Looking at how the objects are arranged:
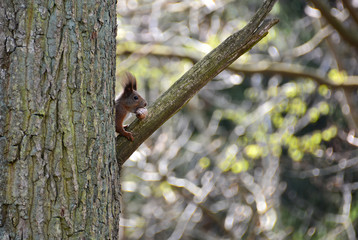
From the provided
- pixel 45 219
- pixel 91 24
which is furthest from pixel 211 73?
pixel 45 219

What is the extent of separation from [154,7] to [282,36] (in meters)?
A: 1.90

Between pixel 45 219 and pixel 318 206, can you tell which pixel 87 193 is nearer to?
pixel 45 219

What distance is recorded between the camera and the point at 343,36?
404 cm

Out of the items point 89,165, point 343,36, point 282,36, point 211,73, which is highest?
point 282,36

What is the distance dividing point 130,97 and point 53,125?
1.52 metres

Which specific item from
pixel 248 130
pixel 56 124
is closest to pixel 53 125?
pixel 56 124

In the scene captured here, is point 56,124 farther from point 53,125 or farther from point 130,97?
point 130,97

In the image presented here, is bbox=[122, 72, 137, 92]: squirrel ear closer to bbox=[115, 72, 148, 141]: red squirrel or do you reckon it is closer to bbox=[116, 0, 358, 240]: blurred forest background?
bbox=[115, 72, 148, 141]: red squirrel

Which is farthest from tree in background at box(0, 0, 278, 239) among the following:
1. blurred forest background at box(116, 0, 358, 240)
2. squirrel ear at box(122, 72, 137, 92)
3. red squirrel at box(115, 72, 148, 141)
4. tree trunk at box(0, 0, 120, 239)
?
blurred forest background at box(116, 0, 358, 240)

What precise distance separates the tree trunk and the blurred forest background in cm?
274

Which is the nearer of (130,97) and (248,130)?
(130,97)

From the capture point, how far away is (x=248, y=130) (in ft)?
18.0

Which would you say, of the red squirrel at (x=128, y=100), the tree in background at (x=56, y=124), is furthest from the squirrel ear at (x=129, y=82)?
the tree in background at (x=56, y=124)

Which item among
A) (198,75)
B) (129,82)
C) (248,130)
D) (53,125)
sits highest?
(129,82)
